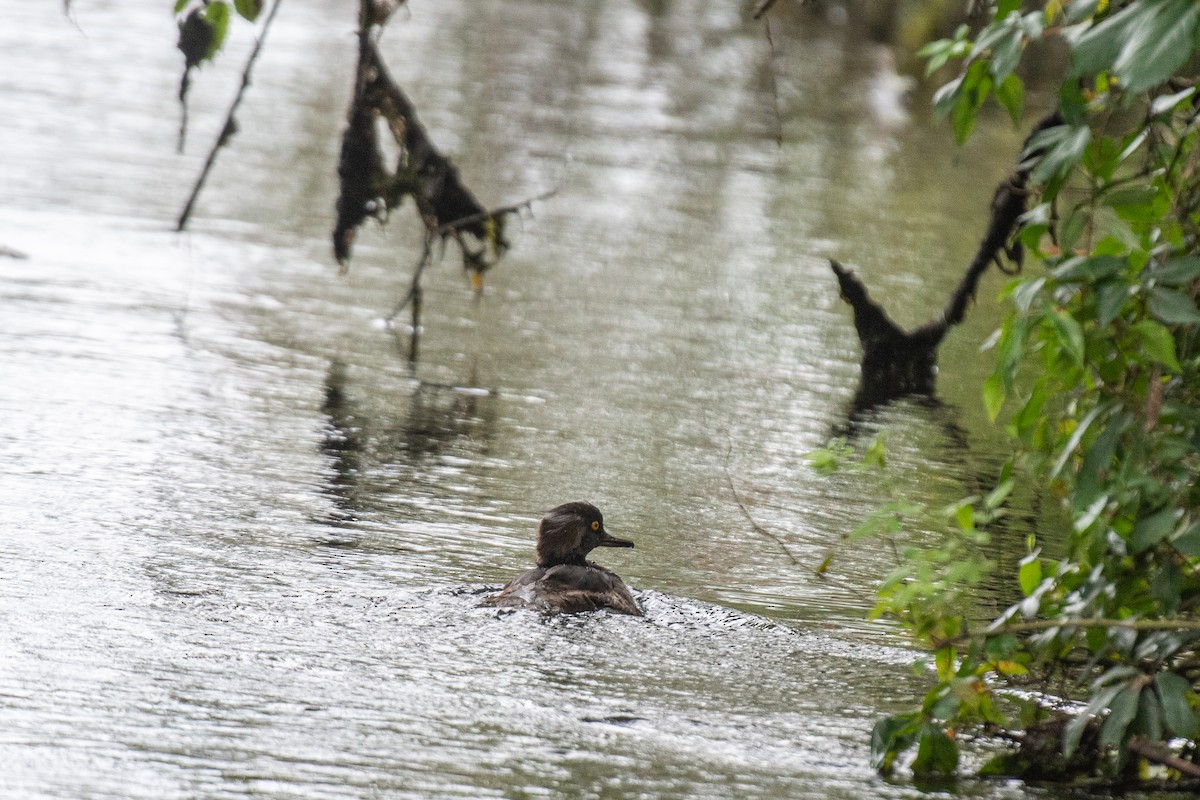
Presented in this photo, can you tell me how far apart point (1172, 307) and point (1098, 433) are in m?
0.62

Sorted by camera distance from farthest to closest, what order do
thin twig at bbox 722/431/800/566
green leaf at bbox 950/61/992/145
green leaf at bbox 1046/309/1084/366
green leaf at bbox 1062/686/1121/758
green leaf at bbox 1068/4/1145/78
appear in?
thin twig at bbox 722/431/800/566
green leaf at bbox 950/61/992/145
green leaf at bbox 1062/686/1121/758
green leaf at bbox 1046/309/1084/366
green leaf at bbox 1068/4/1145/78

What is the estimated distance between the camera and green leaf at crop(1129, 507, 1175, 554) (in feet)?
17.3

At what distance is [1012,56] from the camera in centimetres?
527

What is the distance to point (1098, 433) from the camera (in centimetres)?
559

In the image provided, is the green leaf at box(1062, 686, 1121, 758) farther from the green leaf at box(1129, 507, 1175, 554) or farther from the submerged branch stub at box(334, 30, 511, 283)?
the submerged branch stub at box(334, 30, 511, 283)

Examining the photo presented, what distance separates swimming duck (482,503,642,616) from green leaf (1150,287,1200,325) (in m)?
3.15

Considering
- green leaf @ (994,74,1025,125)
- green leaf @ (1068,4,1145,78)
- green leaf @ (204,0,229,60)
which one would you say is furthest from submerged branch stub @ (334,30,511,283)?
green leaf @ (1068,4,1145,78)

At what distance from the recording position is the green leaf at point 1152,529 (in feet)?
17.3

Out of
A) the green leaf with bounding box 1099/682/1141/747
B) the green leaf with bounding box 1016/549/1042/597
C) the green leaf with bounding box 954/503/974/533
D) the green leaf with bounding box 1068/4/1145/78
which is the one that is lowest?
the green leaf with bounding box 1099/682/1141/747

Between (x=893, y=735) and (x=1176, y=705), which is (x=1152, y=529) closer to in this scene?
(x=1176, y=705)

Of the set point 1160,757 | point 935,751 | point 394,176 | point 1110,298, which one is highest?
point 1110,298

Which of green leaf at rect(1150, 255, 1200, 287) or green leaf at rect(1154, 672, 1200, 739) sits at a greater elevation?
green leaf at rect(1150, 255, 1200, 287)

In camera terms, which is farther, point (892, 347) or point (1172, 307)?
point (892, 347)

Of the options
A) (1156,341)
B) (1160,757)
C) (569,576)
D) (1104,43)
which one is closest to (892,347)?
(569,576)
